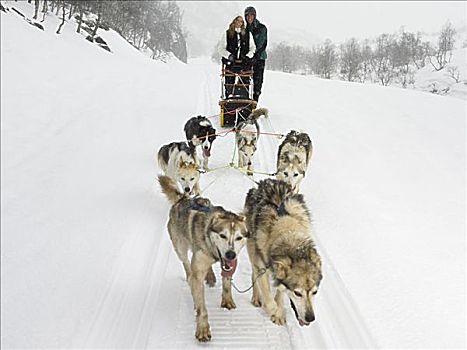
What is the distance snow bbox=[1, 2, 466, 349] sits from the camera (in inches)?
116

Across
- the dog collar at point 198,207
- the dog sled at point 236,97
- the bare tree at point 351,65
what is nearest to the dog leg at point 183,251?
the dog collar at point 198,207

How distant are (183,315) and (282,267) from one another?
102 cm

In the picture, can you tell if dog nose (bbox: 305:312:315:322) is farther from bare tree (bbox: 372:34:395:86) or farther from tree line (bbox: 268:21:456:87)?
bare tree (bbox: 372:34:395:86)

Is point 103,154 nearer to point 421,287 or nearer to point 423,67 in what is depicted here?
point 421,287

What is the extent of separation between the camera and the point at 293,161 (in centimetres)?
463

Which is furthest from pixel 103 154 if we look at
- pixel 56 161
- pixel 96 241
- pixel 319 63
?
pixel 319 63

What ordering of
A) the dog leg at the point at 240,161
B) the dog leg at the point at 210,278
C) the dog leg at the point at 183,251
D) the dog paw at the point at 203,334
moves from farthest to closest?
the dog leg at the point at 240,161 < the dog leg at the point at 210,278 < the dog leg at the point at 183,251 < the dog paw at the point at 203,334

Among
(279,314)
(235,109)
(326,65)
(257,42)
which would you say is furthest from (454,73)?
(279,314)

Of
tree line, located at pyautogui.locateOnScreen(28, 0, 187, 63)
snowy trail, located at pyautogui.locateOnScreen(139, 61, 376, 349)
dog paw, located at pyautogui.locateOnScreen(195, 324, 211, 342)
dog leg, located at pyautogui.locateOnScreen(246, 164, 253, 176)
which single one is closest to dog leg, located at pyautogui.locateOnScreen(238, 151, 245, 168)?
dog leg, located at pyautogui.locateOnScreen(246, 164, 253, 176)

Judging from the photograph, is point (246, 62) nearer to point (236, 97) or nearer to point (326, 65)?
point (236, 97)

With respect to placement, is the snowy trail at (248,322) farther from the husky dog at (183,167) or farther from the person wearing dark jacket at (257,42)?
the person wearing dark jacket at (257,42)

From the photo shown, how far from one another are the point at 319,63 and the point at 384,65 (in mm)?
6407

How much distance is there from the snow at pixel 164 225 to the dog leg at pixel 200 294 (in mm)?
80

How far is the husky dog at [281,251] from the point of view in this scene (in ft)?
7.72
